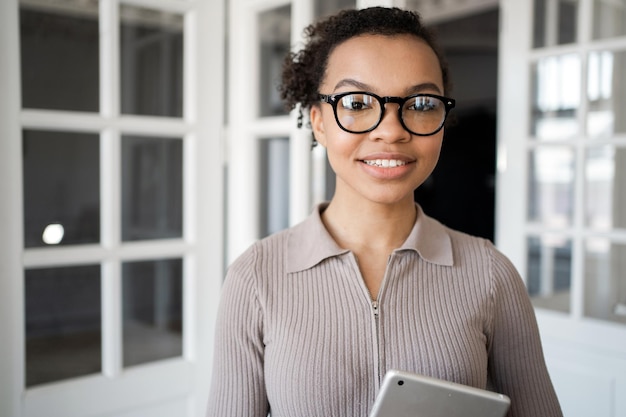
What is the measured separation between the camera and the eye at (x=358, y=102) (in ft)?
3.15

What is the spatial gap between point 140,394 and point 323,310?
1358 mm

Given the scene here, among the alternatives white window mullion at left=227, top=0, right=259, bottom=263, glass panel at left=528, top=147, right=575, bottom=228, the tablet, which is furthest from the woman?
glass panel at left=528, top=147, right=575, bottom=228

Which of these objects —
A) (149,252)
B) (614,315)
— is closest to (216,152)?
(149,252)

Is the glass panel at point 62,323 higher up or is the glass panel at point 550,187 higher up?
the glass panel at point 550,187

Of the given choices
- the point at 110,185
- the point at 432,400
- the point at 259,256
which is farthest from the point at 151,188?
the point at 432,400

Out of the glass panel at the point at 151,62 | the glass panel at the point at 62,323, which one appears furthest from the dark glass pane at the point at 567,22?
the glass panel at the point at 62,323

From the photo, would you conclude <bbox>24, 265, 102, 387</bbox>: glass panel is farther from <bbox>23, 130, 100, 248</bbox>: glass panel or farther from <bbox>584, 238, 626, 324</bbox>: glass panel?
<bbox>584, 238, 626, 324</bbox>: glass panel

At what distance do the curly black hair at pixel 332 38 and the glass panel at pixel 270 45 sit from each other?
1.14 metres

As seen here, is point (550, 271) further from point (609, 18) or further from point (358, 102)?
point (358, 102)

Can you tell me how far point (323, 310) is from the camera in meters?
1.01

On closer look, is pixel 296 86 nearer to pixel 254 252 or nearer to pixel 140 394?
pixel 254 252

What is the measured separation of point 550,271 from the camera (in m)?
2.70

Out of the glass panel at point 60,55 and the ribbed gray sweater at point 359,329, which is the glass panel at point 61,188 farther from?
Answer: the ribbed gray sweater at point 359,329

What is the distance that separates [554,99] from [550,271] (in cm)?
79
